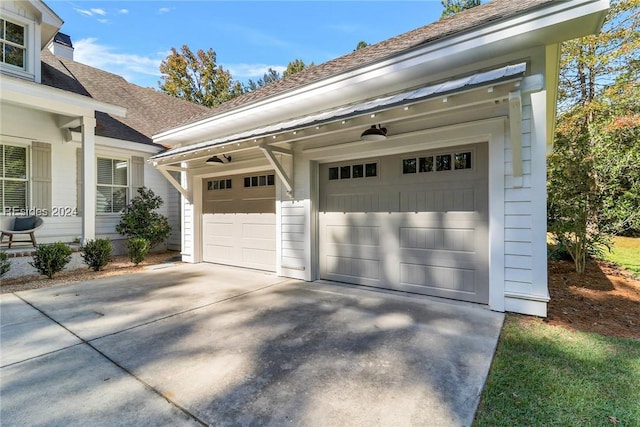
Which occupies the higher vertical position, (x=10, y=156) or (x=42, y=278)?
(x=10, y=156)

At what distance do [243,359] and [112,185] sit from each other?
8629 mm

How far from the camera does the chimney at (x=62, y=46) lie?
1086 centimetres

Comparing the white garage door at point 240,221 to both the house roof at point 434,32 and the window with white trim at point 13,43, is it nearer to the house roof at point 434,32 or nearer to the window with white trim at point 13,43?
the house roof at point 434,32

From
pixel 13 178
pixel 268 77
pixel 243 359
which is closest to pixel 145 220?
pixel 13 178

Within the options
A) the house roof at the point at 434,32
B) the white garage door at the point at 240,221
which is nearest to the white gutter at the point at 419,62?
the house roof at the point at 434,32

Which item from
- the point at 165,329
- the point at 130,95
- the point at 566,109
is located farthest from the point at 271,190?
the point at 566,109

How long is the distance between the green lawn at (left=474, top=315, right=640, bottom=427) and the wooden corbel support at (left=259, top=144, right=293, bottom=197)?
4.00 metres

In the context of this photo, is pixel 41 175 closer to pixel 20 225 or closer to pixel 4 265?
pixel 20 225

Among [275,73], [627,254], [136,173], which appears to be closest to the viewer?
[627,254]

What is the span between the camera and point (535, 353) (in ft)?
8.96

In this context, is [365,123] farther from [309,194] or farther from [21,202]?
[21,202]

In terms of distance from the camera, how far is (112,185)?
902 cm

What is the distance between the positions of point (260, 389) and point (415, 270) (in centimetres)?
307

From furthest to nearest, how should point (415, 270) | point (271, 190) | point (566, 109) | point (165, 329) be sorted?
1. point (566, 109)
2. point (271, 190)
3. point (415, 270)
4. point (165, 329)
